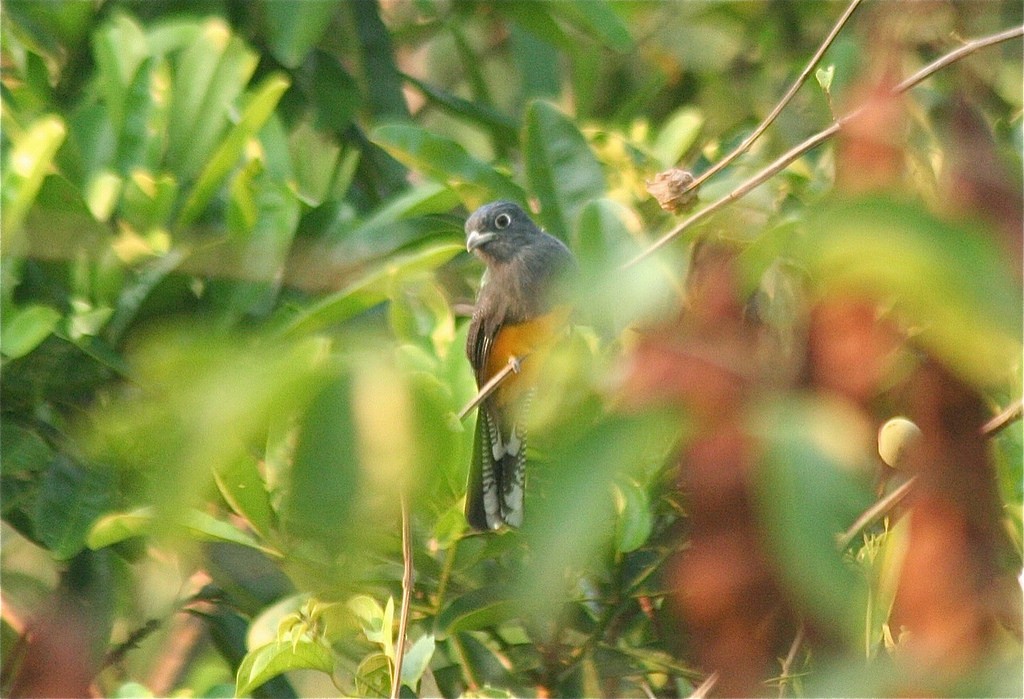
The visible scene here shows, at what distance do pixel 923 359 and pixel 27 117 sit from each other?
301 centimetres

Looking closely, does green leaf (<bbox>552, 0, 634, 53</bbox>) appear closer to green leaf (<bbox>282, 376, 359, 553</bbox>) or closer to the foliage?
the foliage

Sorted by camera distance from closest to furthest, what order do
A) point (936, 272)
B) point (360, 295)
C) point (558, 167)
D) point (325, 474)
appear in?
point (936, 272) → point (325, 474) → point (360, 295) → point (558, 167)

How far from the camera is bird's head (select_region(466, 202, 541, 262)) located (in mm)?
3266

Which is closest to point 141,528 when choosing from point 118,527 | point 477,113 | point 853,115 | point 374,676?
point 118,527

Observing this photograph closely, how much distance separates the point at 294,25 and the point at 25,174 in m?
0.93

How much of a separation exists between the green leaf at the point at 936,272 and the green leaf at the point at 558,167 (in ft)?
6.95

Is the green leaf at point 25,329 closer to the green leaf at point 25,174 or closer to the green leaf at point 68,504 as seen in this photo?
the green leaf at point 25,174

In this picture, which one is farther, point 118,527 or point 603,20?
point 603,20

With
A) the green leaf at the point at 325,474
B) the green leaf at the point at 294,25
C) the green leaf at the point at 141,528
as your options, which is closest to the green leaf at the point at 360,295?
the green leaf at the point at 141,528

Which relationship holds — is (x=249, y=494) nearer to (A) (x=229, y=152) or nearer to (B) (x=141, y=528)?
(B) (x=141, y=528)

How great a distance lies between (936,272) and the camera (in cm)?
77

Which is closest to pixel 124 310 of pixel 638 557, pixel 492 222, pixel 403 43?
pixel 492 222

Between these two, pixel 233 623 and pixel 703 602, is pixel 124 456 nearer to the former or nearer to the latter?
pixel 703 602

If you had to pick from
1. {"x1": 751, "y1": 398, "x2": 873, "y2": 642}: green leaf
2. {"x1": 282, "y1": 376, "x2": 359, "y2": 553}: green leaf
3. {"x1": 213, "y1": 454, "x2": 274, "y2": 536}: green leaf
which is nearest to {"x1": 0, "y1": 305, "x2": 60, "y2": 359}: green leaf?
{"x1": 213, "y1": 454, "x2": 274, "y2": 536}: green leaf
